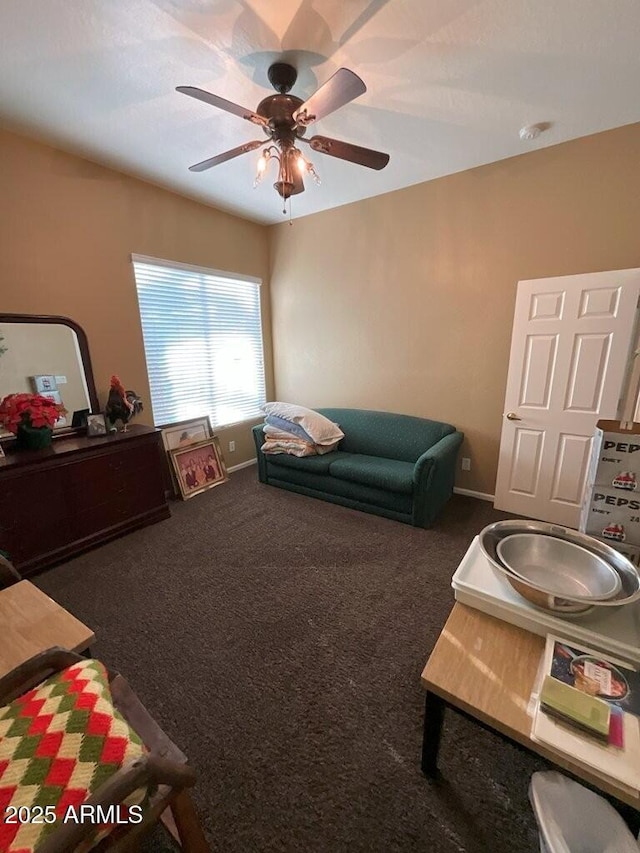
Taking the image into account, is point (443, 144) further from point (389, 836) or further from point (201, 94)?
point (389, 836)

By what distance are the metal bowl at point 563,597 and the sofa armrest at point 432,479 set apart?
128cm

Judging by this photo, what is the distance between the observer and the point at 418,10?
4.83ft

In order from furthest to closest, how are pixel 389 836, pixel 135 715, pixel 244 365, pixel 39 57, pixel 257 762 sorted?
pixel 244 365, pixel 39 57, pixel 257 762, pixel 389 836, pixel 135 715

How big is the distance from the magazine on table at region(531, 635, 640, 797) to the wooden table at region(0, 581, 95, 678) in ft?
4.08

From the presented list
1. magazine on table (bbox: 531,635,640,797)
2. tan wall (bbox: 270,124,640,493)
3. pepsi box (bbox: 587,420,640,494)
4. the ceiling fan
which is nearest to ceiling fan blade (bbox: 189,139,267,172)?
the ceiling fan

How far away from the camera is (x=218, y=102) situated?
1501mm

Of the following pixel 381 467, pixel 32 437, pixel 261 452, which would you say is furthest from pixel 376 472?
pixel 32 437

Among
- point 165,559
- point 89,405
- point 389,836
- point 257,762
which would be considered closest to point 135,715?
point 257,762

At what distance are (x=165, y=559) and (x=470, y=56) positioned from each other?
337 centimetres

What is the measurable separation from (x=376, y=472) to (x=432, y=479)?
44 centimetres

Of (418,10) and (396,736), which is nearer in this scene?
(396,736)

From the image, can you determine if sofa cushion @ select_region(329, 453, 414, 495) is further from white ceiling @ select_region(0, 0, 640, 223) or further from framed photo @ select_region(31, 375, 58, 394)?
white ceiling @ select_region(0, 0, 640, 223)

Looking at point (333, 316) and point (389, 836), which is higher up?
point (333, 316)

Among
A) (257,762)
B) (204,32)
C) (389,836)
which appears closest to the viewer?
(389,836)
